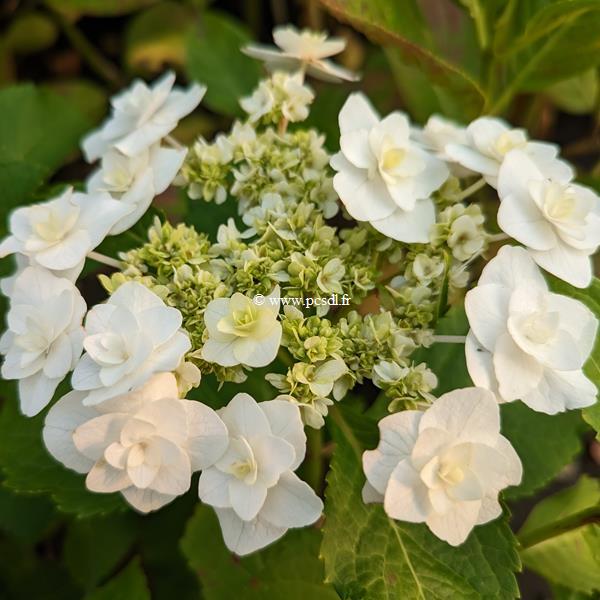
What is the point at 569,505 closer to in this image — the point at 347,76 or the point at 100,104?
the point at 347,76

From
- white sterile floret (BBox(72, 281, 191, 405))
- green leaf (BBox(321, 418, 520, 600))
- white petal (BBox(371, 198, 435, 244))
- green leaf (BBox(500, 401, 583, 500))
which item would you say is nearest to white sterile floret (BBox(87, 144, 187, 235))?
white sterile floret (BBox(72, 281, 191, 405))

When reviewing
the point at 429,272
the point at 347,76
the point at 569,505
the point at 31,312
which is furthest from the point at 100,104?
the point at 569,505

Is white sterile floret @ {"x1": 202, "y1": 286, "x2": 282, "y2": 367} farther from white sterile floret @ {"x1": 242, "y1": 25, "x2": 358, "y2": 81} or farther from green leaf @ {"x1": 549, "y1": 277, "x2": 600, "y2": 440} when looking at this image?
white sterile floret @ {"x1": 242, "y1": 25, "x2": 358, "y2": 81}

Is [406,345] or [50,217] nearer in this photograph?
[406,345]

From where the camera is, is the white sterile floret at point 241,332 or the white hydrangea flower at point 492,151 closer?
the white sterile floret at point 241,332

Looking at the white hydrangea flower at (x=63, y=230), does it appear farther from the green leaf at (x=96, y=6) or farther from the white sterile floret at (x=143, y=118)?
the green leaf at (x=96, y=6)

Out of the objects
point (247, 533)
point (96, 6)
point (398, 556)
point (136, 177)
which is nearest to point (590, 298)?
point (398, 556)

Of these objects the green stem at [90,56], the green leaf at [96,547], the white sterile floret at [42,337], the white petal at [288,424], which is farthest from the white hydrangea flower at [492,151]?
the green stem at [90,56]
